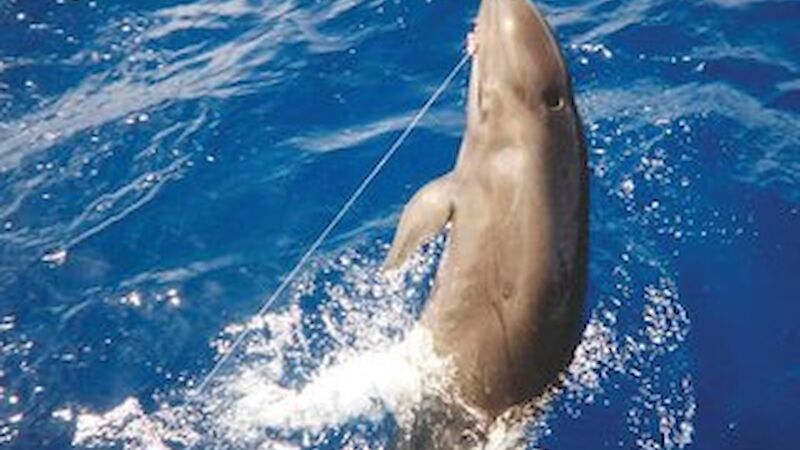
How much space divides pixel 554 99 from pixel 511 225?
0.84 metres

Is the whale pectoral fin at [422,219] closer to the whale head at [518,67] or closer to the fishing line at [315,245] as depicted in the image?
the whale head at [518,67]

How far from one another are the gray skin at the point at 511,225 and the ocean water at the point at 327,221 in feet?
1.50

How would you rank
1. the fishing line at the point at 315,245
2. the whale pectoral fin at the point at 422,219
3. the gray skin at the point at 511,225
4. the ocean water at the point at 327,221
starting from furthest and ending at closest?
1. the fishing line at the point at 315,245
2. the ocean water at the point at 327,221
3. the whale pectoral fin at the point at 422,219
4. the gray skin at the point at 511,225

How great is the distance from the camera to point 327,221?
8172mm

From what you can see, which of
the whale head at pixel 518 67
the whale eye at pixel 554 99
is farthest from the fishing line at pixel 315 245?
the whale eye at pixel 554 99

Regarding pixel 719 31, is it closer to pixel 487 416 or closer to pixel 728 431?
pixel 728 431

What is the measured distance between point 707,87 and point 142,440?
6.23m

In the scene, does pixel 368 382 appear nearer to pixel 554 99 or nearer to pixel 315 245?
pixel 315 245

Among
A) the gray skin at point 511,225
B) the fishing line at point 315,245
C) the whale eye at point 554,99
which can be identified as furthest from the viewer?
the fishing line at point 315,245

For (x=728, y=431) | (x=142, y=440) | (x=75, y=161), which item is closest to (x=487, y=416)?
(x=728, y=431)

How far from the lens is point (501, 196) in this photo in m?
5.81

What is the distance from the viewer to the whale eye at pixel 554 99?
5.70 meters

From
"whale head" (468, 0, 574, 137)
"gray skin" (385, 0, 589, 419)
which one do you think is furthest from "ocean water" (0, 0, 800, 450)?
"whale head" (468, 0, 574, 137)

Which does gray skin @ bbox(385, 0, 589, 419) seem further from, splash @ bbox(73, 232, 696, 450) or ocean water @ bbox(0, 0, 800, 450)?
ocean water @ bbox(0, 0, 800, 450)
